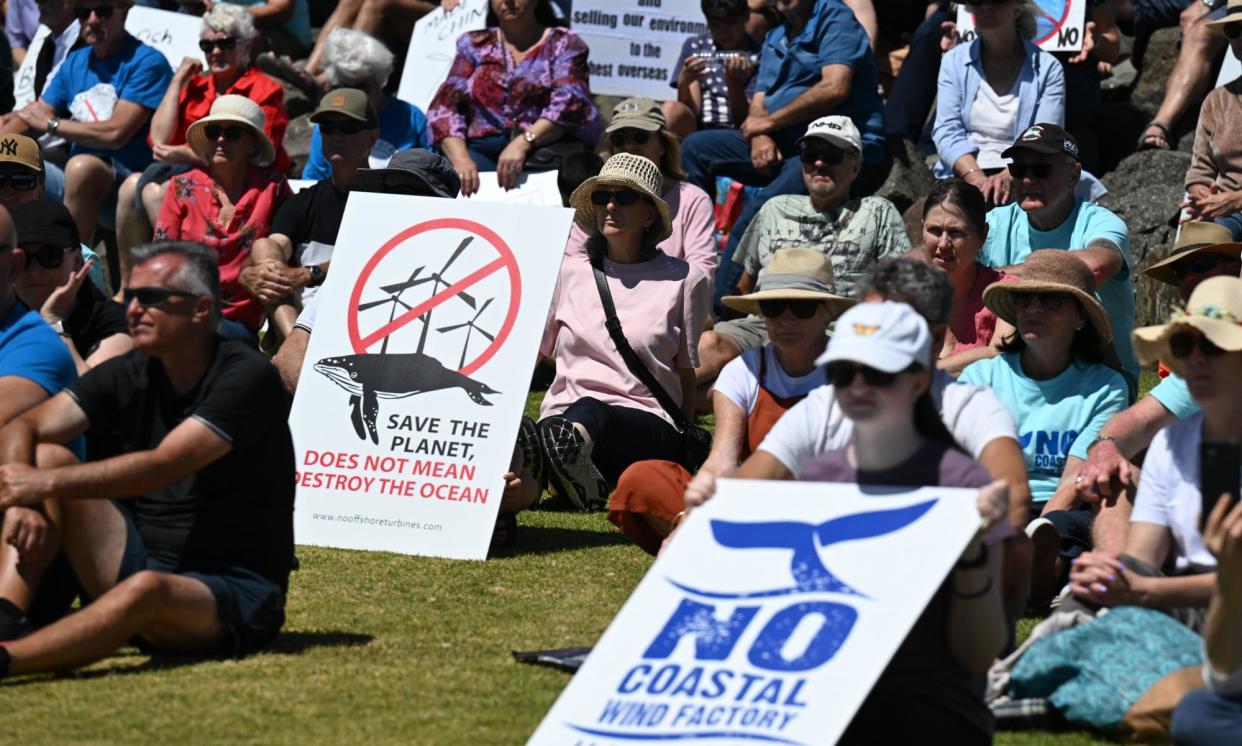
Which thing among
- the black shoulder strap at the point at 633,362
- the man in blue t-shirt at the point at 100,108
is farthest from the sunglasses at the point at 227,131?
the black shoulder strap at the point at 633,362

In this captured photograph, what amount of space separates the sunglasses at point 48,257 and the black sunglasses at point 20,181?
256cm

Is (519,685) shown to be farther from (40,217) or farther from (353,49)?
(353,49)

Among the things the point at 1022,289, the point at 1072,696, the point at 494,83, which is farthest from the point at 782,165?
the point at 1072,696

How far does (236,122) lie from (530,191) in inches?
70.2

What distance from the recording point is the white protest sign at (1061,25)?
11.3m

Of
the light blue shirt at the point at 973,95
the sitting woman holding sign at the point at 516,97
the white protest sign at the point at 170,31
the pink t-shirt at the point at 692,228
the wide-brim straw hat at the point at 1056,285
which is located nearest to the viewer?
the wide-brim straw hat at the point at 1056,285

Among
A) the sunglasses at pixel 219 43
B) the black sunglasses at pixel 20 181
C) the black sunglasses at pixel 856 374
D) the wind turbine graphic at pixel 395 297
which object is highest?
the sunglasses at pixel 219 43

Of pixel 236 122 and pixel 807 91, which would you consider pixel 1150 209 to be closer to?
pixel 807 91

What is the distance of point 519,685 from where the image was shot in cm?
575

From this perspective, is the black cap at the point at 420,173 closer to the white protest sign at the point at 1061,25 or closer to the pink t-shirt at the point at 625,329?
the pink t-shirt at the point at 625,329

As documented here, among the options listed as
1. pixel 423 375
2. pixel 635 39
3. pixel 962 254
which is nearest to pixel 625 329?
pixel 423 375

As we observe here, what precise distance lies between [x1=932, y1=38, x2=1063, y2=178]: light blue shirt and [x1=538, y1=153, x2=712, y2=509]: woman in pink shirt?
7.91 feet

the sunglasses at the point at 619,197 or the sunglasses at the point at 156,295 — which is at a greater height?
the sunglasses at the point at 619,197

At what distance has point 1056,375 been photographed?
23.7 ft
